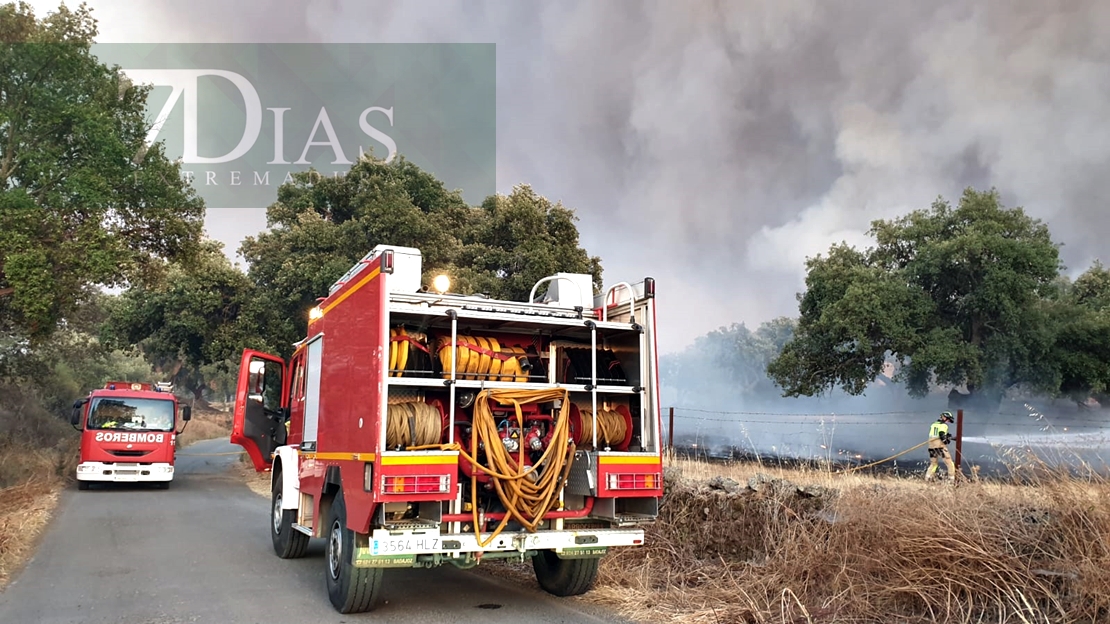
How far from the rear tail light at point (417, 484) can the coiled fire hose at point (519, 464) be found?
307 millimetres

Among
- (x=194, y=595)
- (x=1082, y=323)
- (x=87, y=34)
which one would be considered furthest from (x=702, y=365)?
(x=194, y=595)

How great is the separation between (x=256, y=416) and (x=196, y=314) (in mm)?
11546

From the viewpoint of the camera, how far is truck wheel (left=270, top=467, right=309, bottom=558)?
9.19 meters

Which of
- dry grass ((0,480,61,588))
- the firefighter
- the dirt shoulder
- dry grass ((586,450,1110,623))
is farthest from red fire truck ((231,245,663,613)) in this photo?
the firefighter

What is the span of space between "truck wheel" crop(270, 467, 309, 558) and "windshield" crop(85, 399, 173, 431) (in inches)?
403

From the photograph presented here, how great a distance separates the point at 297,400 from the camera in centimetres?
911

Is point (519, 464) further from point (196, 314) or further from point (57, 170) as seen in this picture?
point (196, 314)

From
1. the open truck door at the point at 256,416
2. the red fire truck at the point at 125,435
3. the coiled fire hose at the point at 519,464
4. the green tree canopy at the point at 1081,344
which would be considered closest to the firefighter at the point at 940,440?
the coiled fire hose at the point at 519,464

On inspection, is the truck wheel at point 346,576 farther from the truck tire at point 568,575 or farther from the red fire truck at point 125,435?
the red fire truck at point 125,435

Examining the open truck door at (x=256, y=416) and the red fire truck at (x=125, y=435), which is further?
the red fire truck at (x=125, y=435)

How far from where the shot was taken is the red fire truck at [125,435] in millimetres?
17391

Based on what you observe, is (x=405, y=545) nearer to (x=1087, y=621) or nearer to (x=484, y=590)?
(x=484, y=590)

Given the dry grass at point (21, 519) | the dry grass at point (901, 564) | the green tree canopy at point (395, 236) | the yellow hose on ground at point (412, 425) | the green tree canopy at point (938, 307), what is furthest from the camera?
the green tree canopy at point (938, 307)

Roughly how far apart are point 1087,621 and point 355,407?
5310 millimetres
